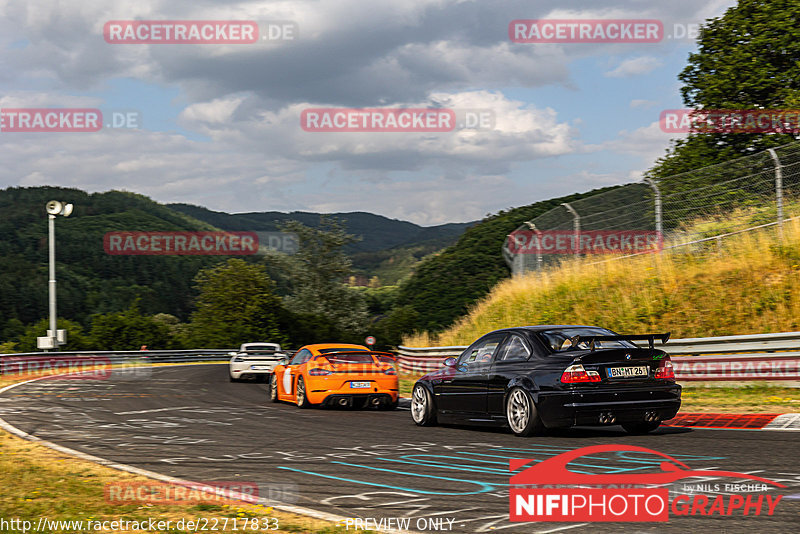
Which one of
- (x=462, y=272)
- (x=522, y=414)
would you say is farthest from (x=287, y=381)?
(x=462, y=272)

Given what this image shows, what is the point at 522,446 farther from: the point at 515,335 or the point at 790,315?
the point at 790,315

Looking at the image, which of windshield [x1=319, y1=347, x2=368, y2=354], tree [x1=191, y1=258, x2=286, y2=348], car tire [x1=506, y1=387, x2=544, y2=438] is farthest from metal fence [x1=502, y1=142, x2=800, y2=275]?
tree [x1=191, y1=258, x2=286, y2=348]

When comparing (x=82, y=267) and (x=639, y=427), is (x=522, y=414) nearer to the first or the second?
(x=639, y=427)

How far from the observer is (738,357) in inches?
577

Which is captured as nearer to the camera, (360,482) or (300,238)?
(360,482)

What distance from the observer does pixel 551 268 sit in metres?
24.8

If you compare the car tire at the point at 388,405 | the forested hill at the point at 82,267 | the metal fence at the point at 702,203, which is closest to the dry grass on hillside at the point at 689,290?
the metal fence at the point at 702,203

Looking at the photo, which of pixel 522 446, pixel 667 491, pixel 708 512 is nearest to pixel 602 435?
pixel 522 446

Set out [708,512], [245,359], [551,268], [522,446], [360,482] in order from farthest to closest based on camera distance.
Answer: [245,359], [551,268], [522,446], [360,482], [708,512]

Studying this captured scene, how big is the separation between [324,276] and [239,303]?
9.20 meters

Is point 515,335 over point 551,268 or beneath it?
beneath

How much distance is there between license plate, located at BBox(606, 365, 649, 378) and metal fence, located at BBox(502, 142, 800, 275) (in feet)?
28.1

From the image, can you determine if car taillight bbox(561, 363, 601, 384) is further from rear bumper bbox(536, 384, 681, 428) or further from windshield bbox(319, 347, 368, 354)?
windshield bbox(319, 347, 368, 354)

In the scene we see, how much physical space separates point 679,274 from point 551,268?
19.0ft
